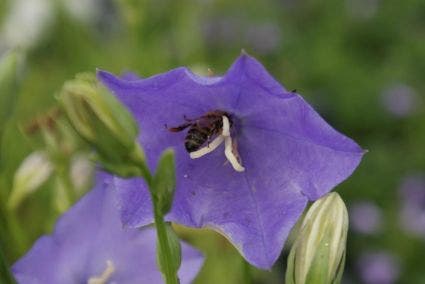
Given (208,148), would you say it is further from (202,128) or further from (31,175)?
(31,175)

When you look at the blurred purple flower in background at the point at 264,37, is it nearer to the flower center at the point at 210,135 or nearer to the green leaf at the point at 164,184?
the flower center at the point at 210,135

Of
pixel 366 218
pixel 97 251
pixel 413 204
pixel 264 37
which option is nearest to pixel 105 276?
pixel 97 251

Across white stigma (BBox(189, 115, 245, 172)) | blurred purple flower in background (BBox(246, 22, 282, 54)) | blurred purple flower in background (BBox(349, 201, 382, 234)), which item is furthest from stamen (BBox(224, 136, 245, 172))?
blurred purple flower in background (BBox(246, 22, 282, 54))

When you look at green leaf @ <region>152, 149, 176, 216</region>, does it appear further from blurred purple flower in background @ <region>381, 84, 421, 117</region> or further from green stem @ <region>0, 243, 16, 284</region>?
blurred purple flower in background @ <region>381, 84, 421, 117</region>

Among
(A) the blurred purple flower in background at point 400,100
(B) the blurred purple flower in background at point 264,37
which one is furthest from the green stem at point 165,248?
(B) the blurred purple flower in background at point 264,37

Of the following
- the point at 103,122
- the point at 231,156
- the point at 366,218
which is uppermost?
the point at 103,122

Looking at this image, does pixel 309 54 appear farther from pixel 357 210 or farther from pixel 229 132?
pixel 229 132

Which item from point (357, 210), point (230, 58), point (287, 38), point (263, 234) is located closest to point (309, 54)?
point (287, 38)

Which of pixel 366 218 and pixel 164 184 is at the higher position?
pixel 164 184
